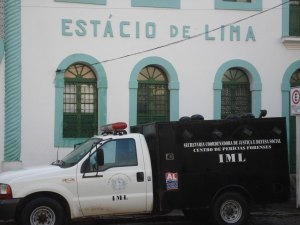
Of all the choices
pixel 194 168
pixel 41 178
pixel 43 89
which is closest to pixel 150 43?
pixel 43 89

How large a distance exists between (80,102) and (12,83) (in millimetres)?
1856

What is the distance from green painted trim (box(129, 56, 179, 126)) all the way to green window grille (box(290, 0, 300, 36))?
384cm

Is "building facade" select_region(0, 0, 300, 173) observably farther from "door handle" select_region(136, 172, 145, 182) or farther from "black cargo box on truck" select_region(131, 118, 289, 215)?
"door handle" select_region(136, 172, 145, 182)

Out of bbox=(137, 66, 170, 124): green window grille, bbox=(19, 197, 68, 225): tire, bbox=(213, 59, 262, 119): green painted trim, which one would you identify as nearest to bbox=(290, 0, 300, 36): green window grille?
bbox=(213, 59, 262, 119): green painted trim

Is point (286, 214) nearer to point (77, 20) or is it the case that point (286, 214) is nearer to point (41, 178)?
point (41, 178)

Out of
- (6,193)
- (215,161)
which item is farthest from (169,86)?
(6,193)

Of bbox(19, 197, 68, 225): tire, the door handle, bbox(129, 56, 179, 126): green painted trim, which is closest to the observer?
bbox(19, 197, 68, 225): tire

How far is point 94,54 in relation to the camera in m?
14.6

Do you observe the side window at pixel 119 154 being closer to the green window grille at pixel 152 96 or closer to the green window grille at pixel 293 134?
the green window grille at pixel 152 96

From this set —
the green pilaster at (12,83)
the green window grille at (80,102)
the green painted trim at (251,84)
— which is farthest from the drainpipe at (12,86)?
the green painted trim at (251,84)

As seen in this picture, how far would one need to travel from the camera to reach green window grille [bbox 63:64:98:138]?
14578 mm

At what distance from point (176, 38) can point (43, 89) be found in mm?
3822

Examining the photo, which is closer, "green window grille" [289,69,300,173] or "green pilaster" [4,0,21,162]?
"green pilaster" [4,0,21,162]

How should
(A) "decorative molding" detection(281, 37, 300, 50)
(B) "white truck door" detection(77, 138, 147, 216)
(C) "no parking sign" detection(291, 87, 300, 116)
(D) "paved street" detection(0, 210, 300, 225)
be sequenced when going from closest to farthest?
1. (B) "white truck door" detection(77, 138, 147, 216)
2. (D) "paved street" detection(0, 210, 300, 225)
3. (C) "no parking sign" detection(291, 87, 300, 116)
4. (A) "decorative molding" detection(281, 37, 300, 50)
